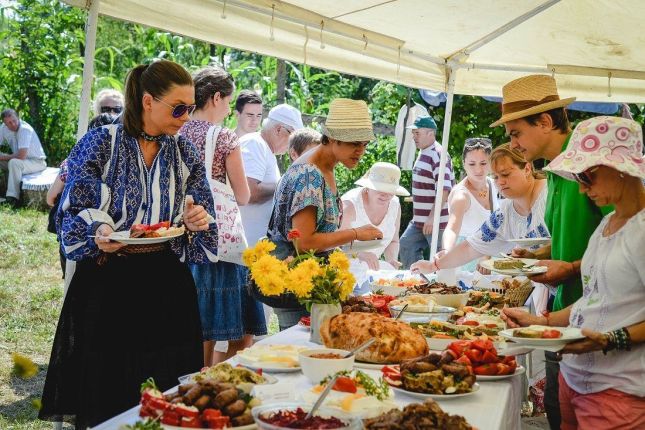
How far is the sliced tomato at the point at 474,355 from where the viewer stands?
252 cm

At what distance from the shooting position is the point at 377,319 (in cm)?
263

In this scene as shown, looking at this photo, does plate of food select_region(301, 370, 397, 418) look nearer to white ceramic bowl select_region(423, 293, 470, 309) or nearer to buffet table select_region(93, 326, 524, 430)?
buffet table select_region(93, 326, 524, 430)

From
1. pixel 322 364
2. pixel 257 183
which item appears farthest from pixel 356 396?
pixel 257 183

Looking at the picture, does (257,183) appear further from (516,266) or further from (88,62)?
(516,266)

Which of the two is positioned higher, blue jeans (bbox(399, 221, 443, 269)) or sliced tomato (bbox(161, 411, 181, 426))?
blue jeans (bbox(399, 221, 443, 269))

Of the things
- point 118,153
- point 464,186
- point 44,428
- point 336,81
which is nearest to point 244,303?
point 44,428

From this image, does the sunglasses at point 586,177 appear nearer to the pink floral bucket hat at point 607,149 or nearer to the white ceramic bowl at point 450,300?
the pink floral bucket hat at point 607,149

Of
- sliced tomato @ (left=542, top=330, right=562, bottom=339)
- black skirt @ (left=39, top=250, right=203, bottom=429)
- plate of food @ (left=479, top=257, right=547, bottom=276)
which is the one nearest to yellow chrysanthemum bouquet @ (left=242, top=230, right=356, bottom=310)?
black skirt @ (left=39, top=250, right=203, bottom=429)

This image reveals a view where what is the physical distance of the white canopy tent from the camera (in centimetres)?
386

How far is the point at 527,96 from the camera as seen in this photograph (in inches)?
129

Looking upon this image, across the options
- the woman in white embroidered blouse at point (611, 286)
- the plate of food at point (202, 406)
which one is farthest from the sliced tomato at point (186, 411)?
the woman in white embroidered blouse at point (611, 286)

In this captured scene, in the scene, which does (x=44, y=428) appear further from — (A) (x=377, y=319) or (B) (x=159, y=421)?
(B) (x=159, y=421)

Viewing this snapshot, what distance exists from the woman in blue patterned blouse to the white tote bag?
3.61ft

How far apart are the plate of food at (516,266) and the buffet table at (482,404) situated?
43 centimetres
